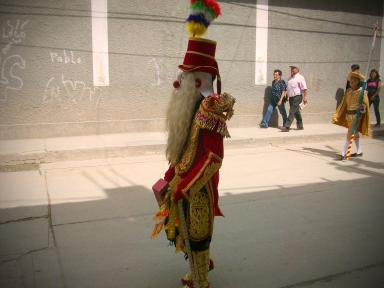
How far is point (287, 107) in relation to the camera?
11492 millimetres

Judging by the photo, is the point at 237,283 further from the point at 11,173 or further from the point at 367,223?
the point at 11,173

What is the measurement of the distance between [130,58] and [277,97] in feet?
13.4

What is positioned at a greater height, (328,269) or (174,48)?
(174,48)

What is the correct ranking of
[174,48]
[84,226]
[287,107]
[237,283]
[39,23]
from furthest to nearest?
[287,107] < [174,48] < [39,23] < [84,226] < [237,283]

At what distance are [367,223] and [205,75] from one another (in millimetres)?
2843

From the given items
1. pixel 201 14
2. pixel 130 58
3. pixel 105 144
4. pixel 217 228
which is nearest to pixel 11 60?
pixel 130 58

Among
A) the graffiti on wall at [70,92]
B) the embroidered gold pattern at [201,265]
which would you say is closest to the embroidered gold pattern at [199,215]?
the embroidered gold pattern at [201,265]

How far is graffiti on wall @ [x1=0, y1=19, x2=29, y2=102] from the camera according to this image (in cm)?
797

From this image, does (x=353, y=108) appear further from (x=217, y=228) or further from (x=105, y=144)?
(x=105, y=144)

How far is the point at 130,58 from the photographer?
917 cm

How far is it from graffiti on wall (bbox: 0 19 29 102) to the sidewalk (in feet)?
3.85

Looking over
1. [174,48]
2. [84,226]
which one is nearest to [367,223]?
[84,226]

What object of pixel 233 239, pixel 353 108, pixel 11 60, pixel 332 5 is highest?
pixel 332 5

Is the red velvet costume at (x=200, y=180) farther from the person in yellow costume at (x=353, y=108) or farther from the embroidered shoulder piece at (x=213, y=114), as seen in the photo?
the person in yellow costume at (x=353, y=108)
